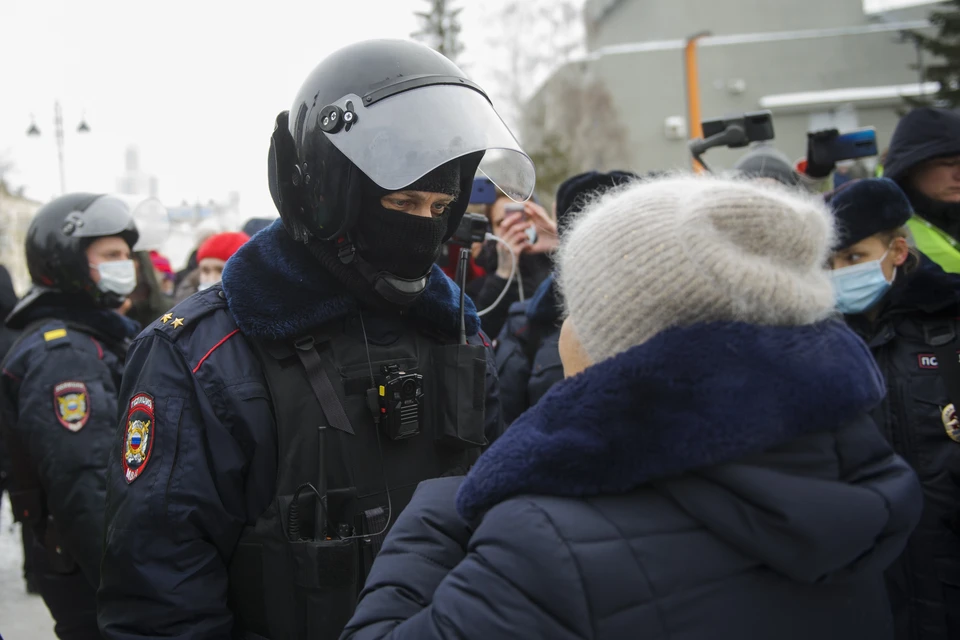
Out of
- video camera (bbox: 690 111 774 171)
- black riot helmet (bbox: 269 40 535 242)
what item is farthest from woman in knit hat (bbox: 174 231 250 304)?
black riot helmet (bbox: 269 40 535 242)

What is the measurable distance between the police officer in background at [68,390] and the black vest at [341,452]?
4.61 feet

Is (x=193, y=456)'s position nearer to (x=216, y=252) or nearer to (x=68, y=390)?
(x=68, y=390)

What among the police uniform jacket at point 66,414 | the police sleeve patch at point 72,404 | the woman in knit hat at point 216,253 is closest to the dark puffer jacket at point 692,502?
the police uniform jacket at point 66,414

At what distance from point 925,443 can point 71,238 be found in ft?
11.7

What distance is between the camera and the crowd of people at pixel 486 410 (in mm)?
1050

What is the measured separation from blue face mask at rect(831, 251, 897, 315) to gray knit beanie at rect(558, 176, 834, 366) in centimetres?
195

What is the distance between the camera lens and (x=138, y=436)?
1707mm

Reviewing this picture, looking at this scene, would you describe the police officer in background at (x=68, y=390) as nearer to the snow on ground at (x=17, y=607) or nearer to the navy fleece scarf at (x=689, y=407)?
the snow on ground at (x=17, y=607)

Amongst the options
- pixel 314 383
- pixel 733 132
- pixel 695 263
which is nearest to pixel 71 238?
pixel 314 383

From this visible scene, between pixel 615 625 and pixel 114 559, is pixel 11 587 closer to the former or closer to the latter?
pixel 114 559

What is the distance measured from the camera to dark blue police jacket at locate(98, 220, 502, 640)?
1637 millimetres

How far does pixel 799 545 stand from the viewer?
1013mm

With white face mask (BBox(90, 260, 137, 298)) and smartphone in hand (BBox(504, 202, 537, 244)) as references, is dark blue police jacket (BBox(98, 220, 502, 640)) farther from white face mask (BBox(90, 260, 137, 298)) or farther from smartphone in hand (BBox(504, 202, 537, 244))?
smartphone in hand (BBox(504, 202, 537, 244))

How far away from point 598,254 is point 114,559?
1.22 metres
